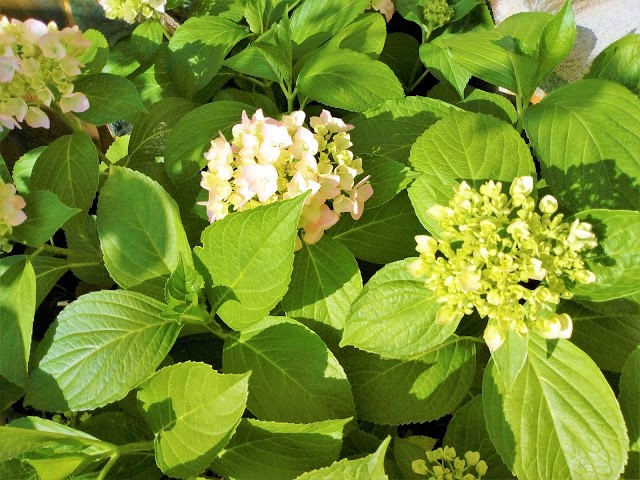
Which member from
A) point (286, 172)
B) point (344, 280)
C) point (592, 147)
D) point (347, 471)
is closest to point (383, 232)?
point (344, 280)

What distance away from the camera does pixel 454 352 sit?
937 millimetres

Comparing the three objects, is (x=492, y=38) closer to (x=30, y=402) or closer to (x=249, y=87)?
(x=249, y=87)

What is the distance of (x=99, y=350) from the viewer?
0.85 metres

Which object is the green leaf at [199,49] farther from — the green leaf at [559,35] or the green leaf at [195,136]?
the green leaf at [559,35]

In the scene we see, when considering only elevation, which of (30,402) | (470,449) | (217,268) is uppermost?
(217,268)

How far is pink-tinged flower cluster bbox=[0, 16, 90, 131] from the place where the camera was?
3.09 ft

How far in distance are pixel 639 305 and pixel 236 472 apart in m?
0.61

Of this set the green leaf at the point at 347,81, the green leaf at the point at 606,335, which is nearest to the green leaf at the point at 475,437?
the green leaf at the point at 606,335

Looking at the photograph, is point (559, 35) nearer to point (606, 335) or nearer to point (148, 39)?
point (606, 335)

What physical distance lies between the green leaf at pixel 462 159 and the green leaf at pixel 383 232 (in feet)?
0.44

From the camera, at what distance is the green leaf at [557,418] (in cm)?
76

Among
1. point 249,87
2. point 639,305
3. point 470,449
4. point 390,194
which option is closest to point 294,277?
point 390,194

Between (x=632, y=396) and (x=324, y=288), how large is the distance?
0.45 m

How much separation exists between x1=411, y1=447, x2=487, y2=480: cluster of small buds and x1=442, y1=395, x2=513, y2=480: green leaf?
0.04 meters
